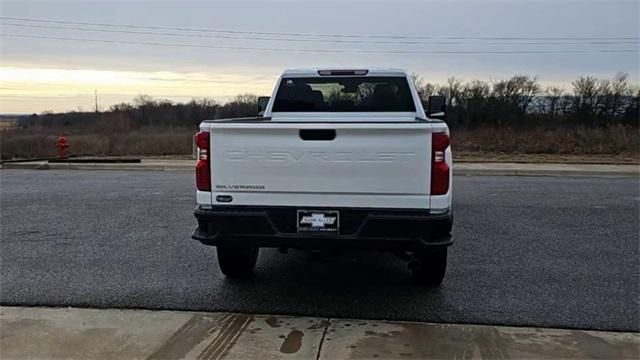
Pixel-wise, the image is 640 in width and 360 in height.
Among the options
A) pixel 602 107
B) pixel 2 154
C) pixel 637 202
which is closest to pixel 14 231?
pixel 637 202

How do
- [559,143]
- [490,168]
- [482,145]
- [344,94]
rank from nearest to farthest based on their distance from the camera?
[344,94]
[490,168]
[559,143]
[482,145]

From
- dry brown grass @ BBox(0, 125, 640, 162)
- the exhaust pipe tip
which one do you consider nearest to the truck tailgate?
the exhaust pipe tip

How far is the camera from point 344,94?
689 centimetres

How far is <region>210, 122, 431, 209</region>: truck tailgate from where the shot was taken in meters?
4.20

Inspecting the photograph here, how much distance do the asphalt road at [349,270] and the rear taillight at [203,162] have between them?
111cm

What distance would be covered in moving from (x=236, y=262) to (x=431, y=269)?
6.03 feet

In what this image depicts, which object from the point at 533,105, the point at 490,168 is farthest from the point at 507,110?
the point at 490,168

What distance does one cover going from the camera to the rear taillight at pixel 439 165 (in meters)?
4.16

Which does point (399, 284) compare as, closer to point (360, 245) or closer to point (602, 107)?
point (360, 245)

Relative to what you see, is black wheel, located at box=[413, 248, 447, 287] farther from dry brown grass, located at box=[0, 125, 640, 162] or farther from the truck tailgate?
dry brown grass, located at box=[0, 125, 640, 162]

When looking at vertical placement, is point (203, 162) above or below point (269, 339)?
above

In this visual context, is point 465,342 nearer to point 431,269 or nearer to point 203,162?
point 431,269

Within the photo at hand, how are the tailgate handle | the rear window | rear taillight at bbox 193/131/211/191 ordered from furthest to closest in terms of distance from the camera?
the rear window < rear taillight at bbox 193/131/211/191 < the tailgate handle

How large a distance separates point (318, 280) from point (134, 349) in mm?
2090
